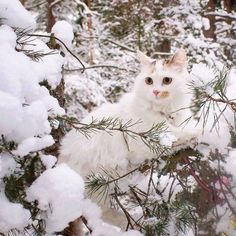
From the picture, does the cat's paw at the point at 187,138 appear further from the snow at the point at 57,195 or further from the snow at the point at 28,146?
the snow at the point at 28,146

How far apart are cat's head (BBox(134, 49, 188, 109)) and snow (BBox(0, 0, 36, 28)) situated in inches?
58.8

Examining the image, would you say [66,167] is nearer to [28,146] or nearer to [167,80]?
[28,146]

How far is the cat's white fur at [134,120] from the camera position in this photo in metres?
3.02

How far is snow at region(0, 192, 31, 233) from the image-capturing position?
1.50 metres

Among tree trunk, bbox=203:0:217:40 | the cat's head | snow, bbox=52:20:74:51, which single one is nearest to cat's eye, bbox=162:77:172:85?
the cat's head

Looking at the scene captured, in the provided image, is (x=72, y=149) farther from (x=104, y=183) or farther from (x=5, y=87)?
(x=5, y=87)

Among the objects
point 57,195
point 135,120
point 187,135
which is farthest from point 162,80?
point 57,195

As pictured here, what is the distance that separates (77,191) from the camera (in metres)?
1.65

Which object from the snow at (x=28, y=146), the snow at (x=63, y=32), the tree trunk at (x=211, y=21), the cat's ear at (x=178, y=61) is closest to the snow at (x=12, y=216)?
the snow at (x=28, y=146)

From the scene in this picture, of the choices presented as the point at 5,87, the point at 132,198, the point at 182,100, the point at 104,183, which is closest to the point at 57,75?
the point at 104,183

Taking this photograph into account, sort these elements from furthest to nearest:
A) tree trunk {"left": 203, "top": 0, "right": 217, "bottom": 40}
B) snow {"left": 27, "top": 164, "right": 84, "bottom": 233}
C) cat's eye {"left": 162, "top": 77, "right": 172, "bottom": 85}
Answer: tree trunk {"left": 203, "top": 0, "right": 217, "bottom": 40} → cat's eye {"left": 162, "top": 77, "right": 172, "bottom": 85} → snow {"left": 27, "top": 164, "right": 84, "bottom": 233}

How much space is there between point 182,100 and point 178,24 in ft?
14.1

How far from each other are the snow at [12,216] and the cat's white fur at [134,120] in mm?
1430

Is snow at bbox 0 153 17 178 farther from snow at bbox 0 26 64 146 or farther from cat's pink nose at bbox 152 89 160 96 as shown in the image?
cat's pink nose at bbox 152 89 160 96
